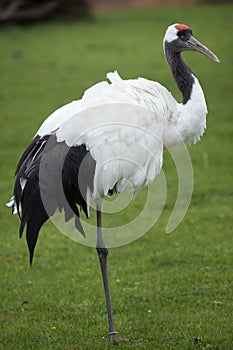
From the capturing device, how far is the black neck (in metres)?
5.68

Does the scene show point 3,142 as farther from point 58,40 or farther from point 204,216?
point 58,40

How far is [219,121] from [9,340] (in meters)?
7.10

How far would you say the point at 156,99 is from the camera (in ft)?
17.8

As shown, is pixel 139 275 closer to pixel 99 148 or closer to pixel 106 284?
pixel 106 284

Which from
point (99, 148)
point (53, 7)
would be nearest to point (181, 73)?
point (99, 148)

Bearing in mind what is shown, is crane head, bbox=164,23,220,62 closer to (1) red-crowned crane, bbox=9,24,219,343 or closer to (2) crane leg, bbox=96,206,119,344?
(1) red-crowned crane, bbox=9,24,219,343

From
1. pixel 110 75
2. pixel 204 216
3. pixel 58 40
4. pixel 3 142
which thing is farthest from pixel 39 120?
pixel 58 40

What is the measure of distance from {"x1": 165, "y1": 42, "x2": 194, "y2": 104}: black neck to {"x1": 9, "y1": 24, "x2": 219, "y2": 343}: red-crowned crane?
0.12 meters

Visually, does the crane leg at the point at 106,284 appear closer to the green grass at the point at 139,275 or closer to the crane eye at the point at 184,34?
the green grass at the point at 139,275

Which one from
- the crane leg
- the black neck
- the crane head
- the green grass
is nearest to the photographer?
the crane leg

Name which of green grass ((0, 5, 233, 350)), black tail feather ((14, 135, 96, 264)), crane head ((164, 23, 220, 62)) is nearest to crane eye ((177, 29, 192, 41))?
crane head ((164, 23, 220, 62))

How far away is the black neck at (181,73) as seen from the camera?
568 cm

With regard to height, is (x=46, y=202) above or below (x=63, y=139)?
below

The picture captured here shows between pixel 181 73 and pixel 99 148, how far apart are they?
1186 mm
